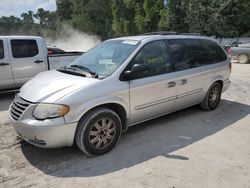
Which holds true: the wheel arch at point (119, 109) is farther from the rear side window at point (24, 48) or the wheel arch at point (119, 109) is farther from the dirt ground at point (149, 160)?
the rear side window at point (24, 48)

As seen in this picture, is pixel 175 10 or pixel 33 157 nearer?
pixel 33 157

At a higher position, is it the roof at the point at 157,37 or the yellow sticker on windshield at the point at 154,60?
the roof at the point at 157,37

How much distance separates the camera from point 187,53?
5.36m

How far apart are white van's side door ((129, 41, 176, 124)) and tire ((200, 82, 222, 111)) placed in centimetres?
129

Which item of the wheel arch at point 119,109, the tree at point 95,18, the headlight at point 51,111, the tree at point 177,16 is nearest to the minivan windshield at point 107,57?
the wheel arch at point 119,109

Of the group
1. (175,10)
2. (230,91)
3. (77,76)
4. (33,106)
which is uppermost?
(175,10)

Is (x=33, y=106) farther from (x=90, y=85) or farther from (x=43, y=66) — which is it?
(x=43, y=66)

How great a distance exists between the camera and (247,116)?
589 cm

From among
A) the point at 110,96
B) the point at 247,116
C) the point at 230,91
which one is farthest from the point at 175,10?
the point at 110,96

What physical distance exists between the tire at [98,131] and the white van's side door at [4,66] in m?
4.57

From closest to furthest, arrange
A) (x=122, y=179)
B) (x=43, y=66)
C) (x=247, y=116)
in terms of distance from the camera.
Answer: (x=122, y=179)
(x=247, y=116)
(x=43, y=66)

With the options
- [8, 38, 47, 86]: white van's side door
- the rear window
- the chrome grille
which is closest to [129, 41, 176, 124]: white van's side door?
the rear window

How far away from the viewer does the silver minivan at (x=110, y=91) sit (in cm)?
366

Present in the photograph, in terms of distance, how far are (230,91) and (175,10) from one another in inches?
1092
